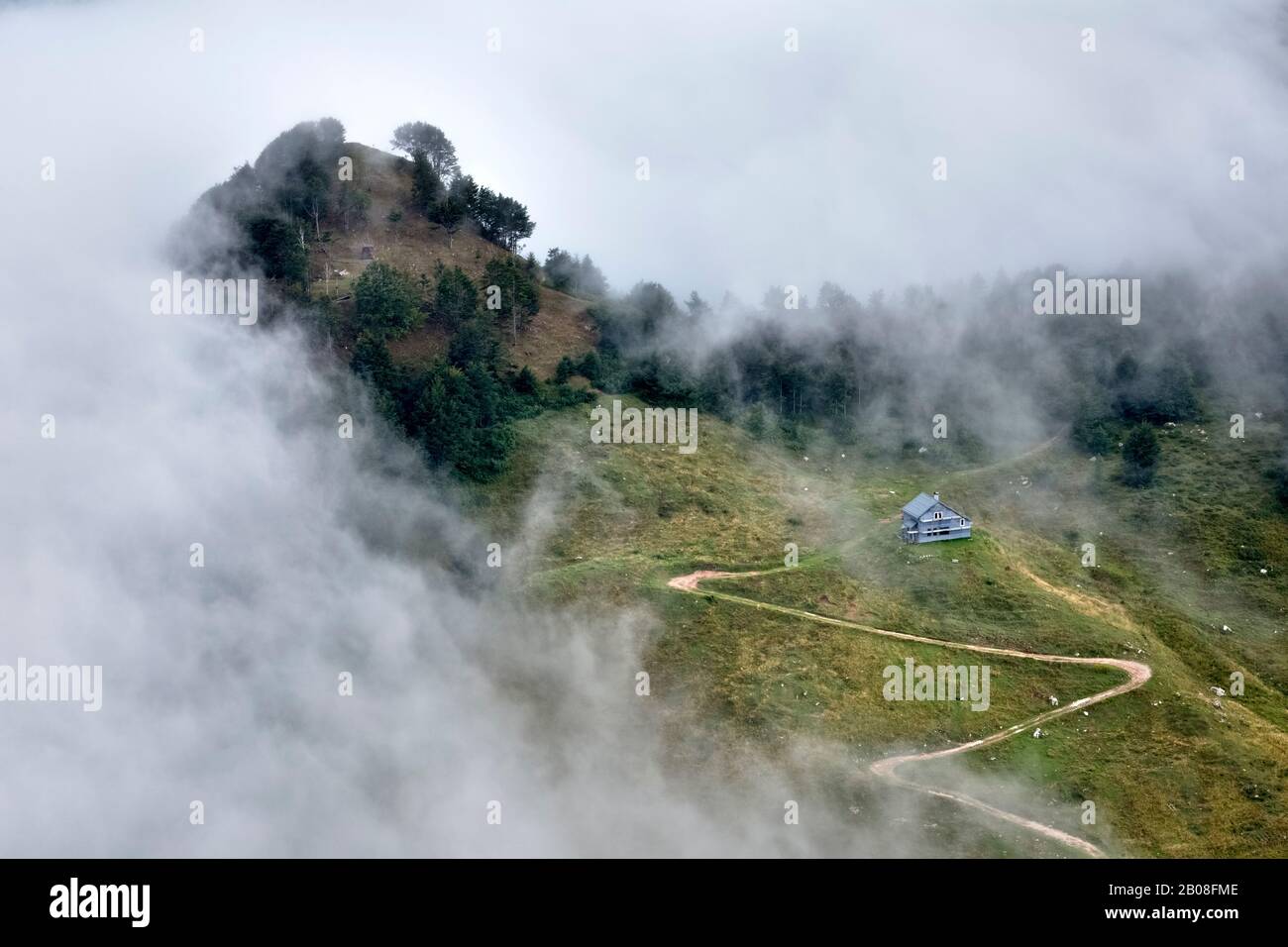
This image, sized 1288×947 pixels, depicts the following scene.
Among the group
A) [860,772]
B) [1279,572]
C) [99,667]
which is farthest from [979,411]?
[99,667]

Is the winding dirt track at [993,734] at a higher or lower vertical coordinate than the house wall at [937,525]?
lower

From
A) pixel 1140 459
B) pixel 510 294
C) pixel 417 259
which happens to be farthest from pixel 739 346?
pixel 1140 459

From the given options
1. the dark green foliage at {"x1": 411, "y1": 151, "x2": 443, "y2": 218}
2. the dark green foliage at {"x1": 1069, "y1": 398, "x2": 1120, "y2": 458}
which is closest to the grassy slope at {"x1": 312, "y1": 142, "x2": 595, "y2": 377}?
the dark green foliage at {"x1": 411, "y1": 151, "x2": 443, "y2": 218}

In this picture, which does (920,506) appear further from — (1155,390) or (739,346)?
(1155,390)

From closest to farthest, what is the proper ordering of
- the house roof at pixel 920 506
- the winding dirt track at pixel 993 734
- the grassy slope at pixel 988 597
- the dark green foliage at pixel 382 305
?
the winding dirt track at pixel 993 734 → the grassy slope at pixel 988 597 → the house roof at pixel 920 506 → the dark green foliage at pixel 382 305

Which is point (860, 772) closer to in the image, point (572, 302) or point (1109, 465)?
point (1109, 465)

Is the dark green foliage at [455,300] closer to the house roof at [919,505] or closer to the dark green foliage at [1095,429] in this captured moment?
the house roof at [919,505]

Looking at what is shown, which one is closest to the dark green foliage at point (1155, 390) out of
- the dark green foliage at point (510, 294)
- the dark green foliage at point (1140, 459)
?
the dark green foliage at point (1140, 459)
